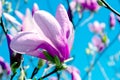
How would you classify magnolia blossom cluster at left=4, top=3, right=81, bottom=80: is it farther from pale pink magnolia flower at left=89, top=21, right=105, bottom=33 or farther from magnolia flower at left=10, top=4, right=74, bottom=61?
pale pink magnolia flower at left=89, top=21, right=105, bottom=33

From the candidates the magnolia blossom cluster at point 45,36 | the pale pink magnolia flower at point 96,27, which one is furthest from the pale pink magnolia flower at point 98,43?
the magnolia blossom cluster at point 45,36

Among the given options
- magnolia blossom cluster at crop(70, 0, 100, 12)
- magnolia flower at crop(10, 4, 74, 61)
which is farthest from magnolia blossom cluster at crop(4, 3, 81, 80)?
magnolia blossom cluster at crop(70, 0, 100, 12)

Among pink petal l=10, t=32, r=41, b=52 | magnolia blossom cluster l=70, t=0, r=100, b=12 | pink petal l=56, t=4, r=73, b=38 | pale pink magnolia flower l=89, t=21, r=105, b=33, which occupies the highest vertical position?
pink petal l=56, t=4, r=73, b=38

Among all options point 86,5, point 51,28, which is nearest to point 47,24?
point 51,28

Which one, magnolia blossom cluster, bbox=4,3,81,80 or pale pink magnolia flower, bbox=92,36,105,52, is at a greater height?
magnolia blossom cluster, bbox=4,3,81,80

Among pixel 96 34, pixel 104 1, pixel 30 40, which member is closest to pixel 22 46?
pixel 30 40

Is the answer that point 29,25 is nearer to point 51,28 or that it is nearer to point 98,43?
point 51,28

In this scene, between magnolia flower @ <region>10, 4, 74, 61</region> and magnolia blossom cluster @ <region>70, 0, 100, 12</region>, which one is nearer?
magnolia flower @ <region>10, 4, 74, 61</region>

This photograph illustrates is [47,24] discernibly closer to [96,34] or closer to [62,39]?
[62,39]
